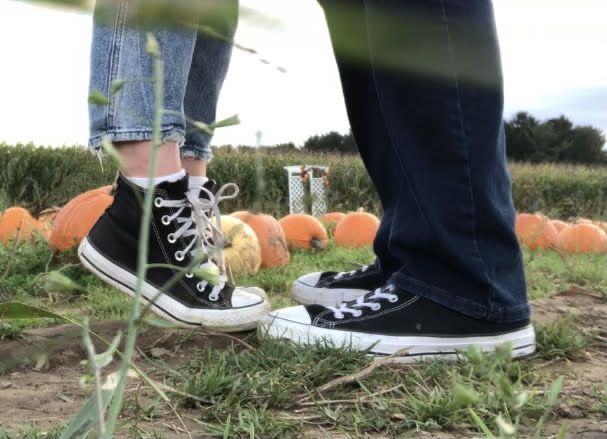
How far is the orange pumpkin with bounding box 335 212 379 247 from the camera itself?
3.95 m

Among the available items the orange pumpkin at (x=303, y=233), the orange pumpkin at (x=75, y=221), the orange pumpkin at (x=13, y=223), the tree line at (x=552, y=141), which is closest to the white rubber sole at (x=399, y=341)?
the orange pumpkin at (x=75, y=221)

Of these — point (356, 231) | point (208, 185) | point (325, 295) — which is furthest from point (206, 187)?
point (356, 231)

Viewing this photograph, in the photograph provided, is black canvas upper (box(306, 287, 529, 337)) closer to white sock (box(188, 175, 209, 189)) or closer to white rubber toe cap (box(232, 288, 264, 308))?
white rubber toe cap (box(232, 288, 264, 308))

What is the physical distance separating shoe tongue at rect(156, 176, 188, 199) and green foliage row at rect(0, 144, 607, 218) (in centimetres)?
11

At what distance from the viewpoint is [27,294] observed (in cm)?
224

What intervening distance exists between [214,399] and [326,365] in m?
0.24

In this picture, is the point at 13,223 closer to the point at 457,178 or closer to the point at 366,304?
the point at 366,304

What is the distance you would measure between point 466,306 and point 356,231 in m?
2.59

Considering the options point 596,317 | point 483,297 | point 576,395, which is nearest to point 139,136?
point 483,297

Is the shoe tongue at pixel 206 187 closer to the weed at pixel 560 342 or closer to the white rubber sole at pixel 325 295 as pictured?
the white rubber sole at pixel 325 295

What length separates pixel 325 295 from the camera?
1849mm

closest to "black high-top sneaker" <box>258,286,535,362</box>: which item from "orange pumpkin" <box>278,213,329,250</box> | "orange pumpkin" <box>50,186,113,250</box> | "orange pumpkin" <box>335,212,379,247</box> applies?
"orange pumpkin" <box>50,186,113,250</box>

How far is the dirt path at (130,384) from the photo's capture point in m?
0.98

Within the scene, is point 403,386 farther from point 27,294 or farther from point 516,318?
point 27,294
